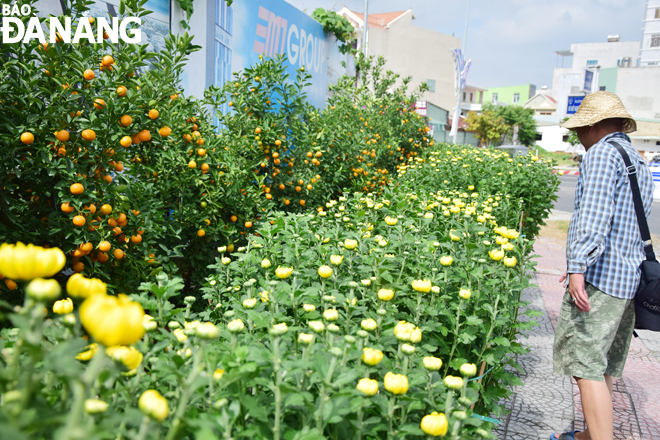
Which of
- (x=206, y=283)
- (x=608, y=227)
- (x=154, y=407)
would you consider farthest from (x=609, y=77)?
(x=154, y=407)

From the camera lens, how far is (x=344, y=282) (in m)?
2.12

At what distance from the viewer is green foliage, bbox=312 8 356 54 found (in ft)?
28.6

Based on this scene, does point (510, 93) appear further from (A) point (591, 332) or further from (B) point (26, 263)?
(B) point (26, 263)

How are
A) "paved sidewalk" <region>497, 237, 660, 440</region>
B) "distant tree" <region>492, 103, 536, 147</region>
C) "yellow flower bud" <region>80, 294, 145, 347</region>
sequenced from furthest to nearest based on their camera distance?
"distant tree" <region>492, 103, 536, 147</region> < "paved sidewalk" <region>497, 237, 660, 440</region> < "yellow flower bud" <region>80, 294, 145, 347</region>

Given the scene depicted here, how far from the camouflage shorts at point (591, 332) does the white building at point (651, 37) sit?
77.3 meters

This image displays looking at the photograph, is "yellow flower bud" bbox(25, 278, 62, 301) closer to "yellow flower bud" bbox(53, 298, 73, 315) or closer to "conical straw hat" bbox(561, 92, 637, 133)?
"yellow flower bud" bbox(53, 298, 73, 315)

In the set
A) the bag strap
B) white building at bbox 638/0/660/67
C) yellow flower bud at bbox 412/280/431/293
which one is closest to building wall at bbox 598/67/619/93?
white building at bbox 638/0/660/67

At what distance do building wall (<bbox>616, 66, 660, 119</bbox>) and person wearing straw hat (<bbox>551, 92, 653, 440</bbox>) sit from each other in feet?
198

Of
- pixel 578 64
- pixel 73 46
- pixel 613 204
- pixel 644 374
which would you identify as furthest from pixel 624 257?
pixel 578 64

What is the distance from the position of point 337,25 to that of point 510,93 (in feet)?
254

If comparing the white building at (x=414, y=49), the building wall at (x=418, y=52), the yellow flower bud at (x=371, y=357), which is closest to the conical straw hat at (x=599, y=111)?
the yellow flower bud at (x=371, y=357)

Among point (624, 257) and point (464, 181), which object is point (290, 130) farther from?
point (624, 257)

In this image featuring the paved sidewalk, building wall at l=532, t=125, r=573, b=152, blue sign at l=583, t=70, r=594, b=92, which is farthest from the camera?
building wall at l=532, t=125, r=573, b=152

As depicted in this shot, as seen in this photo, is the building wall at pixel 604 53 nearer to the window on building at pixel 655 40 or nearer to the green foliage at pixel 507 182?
the window on building at pixel 655 40
